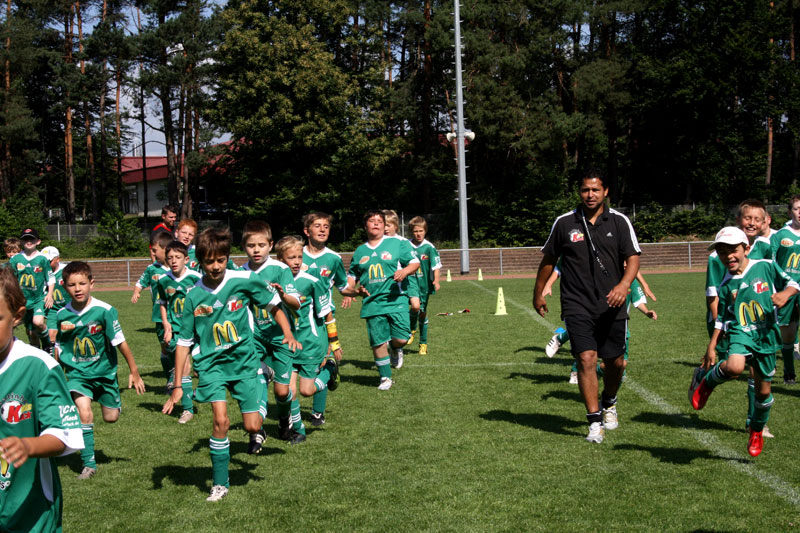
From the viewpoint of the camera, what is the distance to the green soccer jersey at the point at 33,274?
10.6 m

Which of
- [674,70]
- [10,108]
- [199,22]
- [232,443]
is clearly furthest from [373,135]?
[232,443]

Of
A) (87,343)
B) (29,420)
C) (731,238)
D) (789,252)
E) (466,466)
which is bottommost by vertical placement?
(466,466)

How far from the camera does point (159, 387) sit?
966 centimetres

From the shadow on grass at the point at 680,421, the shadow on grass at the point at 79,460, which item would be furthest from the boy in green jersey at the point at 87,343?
the shadow on grass at the point at 680,421

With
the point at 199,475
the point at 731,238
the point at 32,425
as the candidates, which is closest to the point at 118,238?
the point at 199,475

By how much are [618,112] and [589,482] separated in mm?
40799

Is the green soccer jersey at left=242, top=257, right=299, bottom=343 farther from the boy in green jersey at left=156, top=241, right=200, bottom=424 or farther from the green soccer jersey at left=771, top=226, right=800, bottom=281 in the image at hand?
the green soccer jersey at left=771, top=226, right=800, bottom=281

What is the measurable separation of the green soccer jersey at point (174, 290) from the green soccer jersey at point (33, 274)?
10.2ft

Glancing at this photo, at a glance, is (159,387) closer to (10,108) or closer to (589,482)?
(589,482)

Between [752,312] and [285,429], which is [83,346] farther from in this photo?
[752,312]

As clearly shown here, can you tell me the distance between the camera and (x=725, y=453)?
5.96m

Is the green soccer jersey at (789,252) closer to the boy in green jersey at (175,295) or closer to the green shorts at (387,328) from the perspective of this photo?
the green shorts at (387,328)

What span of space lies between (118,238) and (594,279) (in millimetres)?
35842

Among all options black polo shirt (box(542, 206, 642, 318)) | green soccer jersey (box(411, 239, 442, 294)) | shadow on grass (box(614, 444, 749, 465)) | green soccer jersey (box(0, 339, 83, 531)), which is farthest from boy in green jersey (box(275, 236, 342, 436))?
green soccer jersey (box(411, 239, 442, 294))
